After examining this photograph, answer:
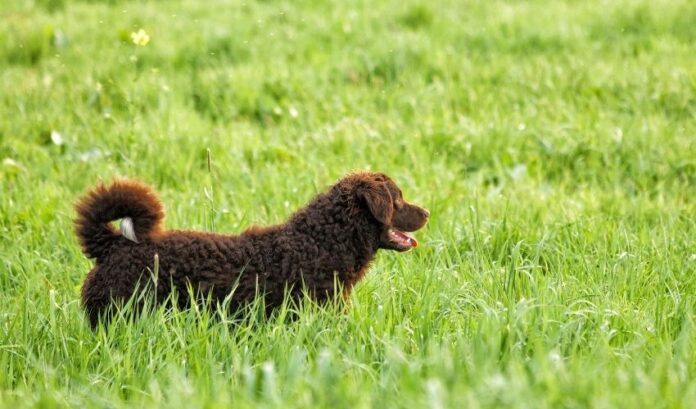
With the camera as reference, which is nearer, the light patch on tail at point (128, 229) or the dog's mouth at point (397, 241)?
the light patch on tail at point (128, 229)

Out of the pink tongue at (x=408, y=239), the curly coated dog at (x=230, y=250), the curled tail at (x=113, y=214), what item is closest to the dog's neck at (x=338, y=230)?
the curly coated dog at (x=230, y=250)

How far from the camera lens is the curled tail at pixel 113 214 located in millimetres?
3635

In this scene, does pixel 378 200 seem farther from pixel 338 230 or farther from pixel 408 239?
pixel 408 239

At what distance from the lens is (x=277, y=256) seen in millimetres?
3756

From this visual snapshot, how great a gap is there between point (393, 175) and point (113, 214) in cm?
238

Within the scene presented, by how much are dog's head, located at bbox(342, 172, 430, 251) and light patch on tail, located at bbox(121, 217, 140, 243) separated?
89cm

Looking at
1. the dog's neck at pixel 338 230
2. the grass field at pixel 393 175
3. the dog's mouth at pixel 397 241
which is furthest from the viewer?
the dog's mouth at pixel 397 241

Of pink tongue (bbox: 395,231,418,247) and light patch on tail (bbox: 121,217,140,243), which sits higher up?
light patch on tail (bbox: 121,217,140,243)

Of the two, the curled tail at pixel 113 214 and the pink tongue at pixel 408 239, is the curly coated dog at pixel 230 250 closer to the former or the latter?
the curled tail at pixel 113 214

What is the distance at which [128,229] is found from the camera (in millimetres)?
3600

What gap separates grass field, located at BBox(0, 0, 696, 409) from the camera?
3033 millimetres

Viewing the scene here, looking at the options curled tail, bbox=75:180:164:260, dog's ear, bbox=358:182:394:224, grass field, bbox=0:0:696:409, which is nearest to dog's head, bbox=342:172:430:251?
dog's ear, bbox=358:182:394:224

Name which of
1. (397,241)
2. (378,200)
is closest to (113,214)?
(378,200)

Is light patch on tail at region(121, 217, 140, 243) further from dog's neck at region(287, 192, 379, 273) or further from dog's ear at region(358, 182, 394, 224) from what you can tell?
dog's ear at region(358, 182, 394, 224)
